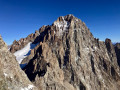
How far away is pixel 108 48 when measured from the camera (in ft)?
456

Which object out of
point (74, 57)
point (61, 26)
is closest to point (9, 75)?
point (74, 57)

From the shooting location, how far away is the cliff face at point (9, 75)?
98.1 ft

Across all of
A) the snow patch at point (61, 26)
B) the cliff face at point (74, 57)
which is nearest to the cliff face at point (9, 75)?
the cliff face at point (74, 57)

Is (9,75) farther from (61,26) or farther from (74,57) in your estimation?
(61,26)

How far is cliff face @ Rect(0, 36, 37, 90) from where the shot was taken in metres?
29.9

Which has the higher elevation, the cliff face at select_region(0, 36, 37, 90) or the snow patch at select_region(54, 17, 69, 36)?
the snow patch at select_region(54, 17, 69, 36)

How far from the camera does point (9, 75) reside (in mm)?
32031

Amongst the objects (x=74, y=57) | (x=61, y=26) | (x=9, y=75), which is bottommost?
(x=9, y=75)

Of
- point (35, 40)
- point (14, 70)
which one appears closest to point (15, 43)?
point (35, 40)

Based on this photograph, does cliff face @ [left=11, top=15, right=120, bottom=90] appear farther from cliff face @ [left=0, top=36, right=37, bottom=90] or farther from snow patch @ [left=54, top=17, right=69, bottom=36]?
cliff face @ [left=0, top=36, right=37, bottom=90]

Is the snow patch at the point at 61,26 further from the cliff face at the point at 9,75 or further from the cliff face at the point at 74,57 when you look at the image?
the cliff face at the point at 9,75

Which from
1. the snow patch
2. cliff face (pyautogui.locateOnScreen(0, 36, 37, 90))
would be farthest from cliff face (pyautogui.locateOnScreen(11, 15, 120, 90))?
cliff face (pyautogui.locateOnScreen(0, 36, 37, 90))

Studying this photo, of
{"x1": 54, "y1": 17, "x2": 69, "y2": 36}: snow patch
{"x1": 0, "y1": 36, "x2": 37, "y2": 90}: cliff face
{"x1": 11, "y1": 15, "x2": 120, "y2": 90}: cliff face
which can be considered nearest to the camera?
{"x1": 0, "y1": 36, "x2": 37, "y2": 90}: cliff face

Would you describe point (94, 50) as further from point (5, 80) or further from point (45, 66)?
point (5, 80)
